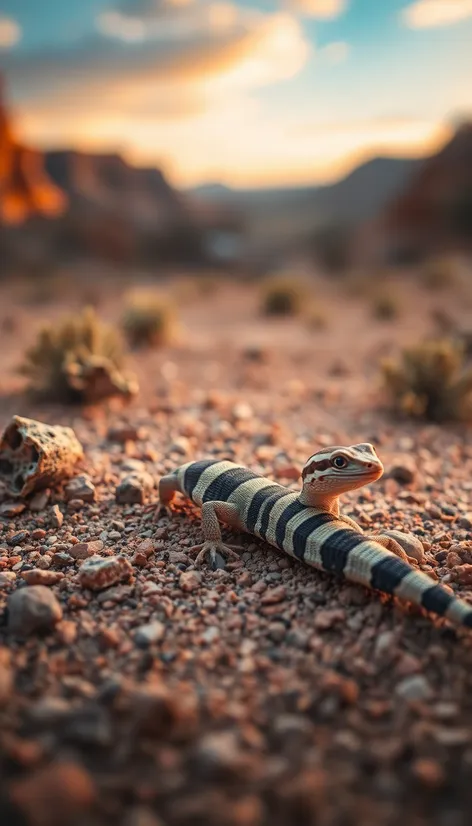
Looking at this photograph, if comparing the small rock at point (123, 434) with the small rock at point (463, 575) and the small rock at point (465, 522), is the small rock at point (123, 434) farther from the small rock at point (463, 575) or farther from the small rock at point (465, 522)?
the small rock at point (463, 575)

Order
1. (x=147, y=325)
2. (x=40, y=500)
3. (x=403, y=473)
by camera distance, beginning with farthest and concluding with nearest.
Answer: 1. (x=147, y=325)
2. (x=403, y=473)
3. (x=40, y=500)

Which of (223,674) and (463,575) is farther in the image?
(463,575)

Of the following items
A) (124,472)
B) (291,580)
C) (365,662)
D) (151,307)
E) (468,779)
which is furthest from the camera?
(151,307)

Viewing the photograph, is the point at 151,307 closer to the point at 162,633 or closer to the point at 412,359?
the point at 412,359

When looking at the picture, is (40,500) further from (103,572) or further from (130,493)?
(103,572)

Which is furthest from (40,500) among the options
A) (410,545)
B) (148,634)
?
(410,545)

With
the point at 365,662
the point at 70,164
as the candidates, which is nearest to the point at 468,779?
the point at 365,662
